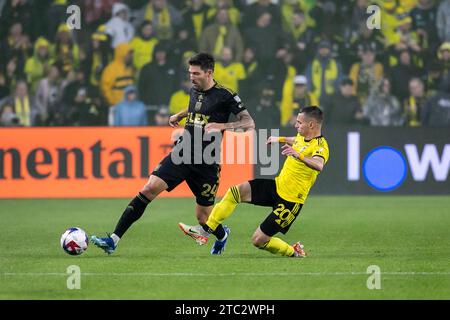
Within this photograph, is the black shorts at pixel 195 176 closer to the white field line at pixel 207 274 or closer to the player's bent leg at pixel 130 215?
the player's bent leg at pixel 130 215

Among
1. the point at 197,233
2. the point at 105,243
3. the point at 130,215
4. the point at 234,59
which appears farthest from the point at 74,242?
the point at 234,59

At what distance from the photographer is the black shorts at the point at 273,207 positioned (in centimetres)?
1015

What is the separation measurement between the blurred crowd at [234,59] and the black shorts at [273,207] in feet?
25.9

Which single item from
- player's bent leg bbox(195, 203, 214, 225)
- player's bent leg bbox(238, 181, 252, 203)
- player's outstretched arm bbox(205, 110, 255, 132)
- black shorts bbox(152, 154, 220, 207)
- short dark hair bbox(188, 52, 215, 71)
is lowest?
player's bent leg bbox(195, 203, 214, 225)

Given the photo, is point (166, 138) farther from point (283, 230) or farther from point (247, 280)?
point (247, 280)

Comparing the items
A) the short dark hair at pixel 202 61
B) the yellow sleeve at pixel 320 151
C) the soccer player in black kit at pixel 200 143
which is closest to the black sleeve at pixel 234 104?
the soccer player in black kit at pixel 200 143

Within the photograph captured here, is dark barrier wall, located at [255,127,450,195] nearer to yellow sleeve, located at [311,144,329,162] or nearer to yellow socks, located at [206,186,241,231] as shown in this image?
yellow socks, located at [206,186,241,231]

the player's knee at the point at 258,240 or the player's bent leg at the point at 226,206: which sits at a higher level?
the player's bent leg at the point at 226,206

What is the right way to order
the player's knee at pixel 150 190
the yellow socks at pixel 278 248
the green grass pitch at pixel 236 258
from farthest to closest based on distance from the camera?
Result: the player's knee at pixel 150 190 < the yellow socks at pixel 278 248 < the green grass pitch at pixel 236 258

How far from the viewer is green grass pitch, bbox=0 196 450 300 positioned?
8.17 meters

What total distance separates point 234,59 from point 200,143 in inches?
335

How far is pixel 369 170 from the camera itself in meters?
17.8

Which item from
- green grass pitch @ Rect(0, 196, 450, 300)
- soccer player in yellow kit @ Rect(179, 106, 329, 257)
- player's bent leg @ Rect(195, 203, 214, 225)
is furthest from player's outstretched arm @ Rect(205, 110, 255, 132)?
green grass pitch @ Rect(0, 196, 450, 300)

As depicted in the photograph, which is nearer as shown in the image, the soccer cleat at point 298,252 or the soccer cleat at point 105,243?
the soccer cleat at point 105,243
